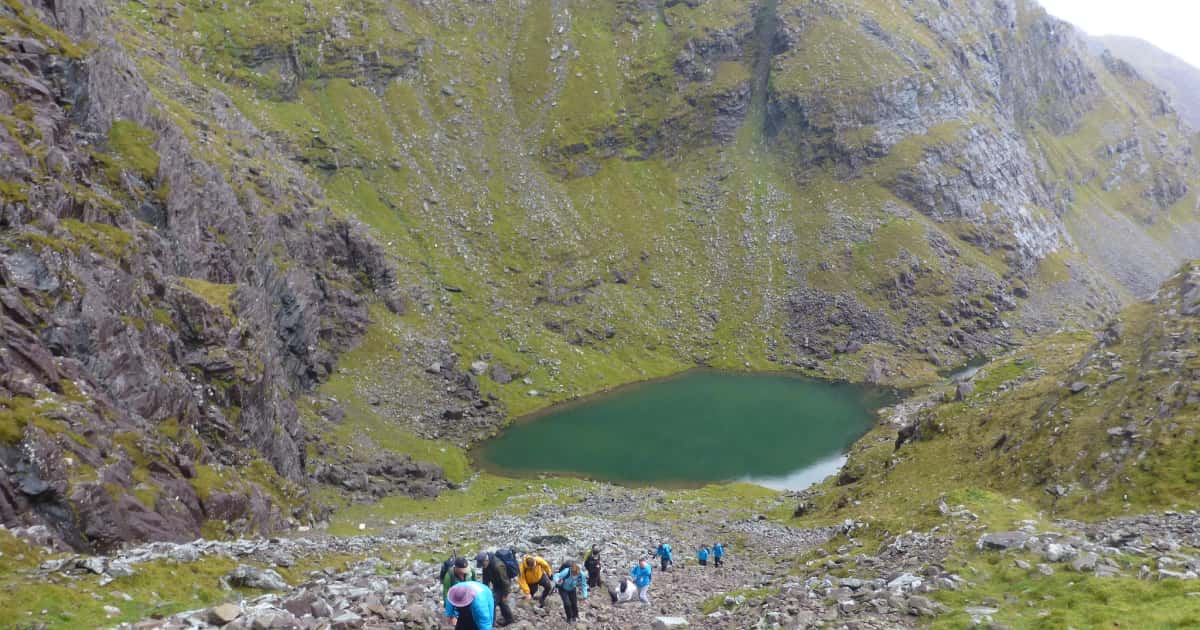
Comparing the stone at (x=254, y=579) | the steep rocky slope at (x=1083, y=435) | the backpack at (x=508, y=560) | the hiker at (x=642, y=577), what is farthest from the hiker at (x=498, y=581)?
the steep rocky slope at (x=1083, y=435)

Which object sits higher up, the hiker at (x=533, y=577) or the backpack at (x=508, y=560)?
the backpack at (x=508, y=560)

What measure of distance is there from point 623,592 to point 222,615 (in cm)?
1583

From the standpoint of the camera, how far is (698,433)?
104 metres

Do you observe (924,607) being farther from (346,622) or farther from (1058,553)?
(346,622)

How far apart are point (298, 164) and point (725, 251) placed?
93.9 metres

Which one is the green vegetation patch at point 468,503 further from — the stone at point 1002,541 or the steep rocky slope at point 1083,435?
the stone at point 1002,541

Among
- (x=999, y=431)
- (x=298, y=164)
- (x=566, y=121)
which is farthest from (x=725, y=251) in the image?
(x=999, y=431)

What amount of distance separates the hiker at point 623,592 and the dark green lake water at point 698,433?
2295 inches

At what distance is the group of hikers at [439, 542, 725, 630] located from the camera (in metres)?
14.6

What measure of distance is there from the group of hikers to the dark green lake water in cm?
5863

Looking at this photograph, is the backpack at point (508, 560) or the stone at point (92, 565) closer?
the stone at point (92, 565)

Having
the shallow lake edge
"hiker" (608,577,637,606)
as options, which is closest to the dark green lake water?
the shallow lake edge

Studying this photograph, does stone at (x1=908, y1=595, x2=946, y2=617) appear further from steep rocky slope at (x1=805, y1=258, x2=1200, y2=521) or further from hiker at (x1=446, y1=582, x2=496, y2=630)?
steep rocky slope at (x1=805, y1=258, x2=1200, y2=521)

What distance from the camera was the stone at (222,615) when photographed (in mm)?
16750
